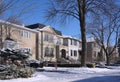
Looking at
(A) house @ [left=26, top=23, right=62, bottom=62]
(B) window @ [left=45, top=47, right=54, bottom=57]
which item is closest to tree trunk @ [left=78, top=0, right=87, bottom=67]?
(A) house @ [left=26, top=23, right=62, bottom=62]

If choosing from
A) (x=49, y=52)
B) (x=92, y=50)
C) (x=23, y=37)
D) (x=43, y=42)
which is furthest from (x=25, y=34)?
(x=92, y=50)

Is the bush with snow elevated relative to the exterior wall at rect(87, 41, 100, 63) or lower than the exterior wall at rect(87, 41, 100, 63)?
lower

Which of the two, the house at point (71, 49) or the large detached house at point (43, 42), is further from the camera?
the house at point (71, 49)

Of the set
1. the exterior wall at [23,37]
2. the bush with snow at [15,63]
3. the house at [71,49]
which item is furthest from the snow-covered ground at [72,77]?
the house at [71,49]

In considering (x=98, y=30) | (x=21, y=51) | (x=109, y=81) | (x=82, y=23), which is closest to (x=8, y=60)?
(x=21, y=51)

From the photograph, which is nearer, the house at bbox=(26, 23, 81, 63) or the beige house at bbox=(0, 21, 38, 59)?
the beige house at bbox=(0, 21, 38, 59)

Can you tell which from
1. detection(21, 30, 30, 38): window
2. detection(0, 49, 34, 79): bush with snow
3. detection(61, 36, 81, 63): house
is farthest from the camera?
detection(61, 36, 81, 63): house

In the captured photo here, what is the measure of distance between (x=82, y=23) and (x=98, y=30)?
19.9m

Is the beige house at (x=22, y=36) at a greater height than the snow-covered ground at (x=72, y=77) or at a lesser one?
greater

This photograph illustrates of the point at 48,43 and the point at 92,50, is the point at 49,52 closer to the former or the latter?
the point at 48,43

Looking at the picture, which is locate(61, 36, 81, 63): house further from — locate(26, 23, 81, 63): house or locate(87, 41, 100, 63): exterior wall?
locate(87, 41, 100, 63): exterior wall

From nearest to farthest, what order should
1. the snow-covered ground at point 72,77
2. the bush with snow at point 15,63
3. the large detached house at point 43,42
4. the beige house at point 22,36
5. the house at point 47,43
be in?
the bush with snow at point 15,63 < the snow-covered ground at point 72,77 < the beige house at point 22,36 < the large detached house at point 43,42 < the house at point 47,43

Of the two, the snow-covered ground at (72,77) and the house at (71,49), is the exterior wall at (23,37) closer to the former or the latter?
the house at (71,49)

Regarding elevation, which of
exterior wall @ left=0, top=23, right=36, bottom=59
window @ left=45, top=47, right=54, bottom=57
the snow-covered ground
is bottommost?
the snow-covered ground
